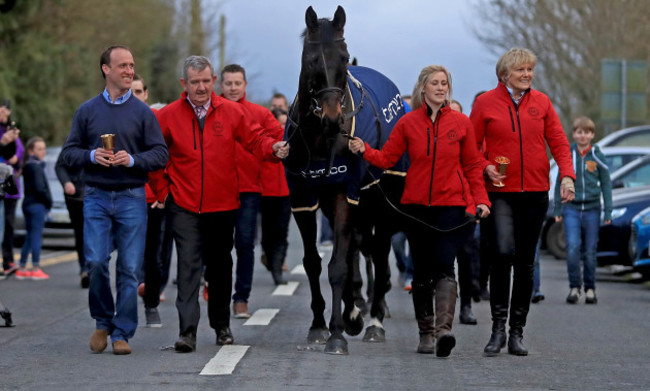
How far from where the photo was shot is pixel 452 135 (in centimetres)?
986

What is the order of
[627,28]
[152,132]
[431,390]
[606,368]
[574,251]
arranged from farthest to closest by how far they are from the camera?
1. [627,28]
2. [574,251]
3. [152,132]
4. [606,368]
5. [431,390]

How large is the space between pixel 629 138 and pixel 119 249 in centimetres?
1573

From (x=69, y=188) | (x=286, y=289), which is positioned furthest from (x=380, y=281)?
(x=69, y=188)

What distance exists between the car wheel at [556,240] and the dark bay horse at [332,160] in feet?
39.3

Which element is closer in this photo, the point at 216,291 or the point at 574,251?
the point at 216,291

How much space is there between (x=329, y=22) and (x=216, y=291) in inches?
87.0

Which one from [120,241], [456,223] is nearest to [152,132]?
[120,241]

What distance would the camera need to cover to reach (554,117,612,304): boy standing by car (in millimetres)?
15078

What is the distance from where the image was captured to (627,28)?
38438 mm

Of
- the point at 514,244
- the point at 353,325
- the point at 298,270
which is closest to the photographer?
the point at 514,244

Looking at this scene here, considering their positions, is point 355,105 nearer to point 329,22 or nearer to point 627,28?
point 329,22

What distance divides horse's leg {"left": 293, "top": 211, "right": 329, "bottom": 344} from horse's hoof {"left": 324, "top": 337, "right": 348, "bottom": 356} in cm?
47

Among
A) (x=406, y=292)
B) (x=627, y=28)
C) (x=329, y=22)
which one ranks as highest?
(x=627, y=28)

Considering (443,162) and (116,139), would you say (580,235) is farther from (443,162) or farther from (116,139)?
(116,139)
